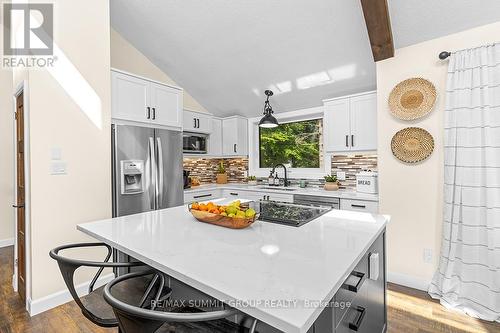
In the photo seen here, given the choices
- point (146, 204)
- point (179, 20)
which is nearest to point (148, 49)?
point (179, 20)

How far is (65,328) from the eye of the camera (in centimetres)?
202

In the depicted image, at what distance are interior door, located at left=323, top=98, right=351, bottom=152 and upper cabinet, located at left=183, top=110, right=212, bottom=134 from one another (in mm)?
2047

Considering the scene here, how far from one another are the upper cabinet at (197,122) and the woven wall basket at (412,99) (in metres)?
2.87

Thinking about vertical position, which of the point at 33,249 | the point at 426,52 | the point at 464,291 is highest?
the point at 426,52

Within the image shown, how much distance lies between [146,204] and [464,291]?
10.7 feet

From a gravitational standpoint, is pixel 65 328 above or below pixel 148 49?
below

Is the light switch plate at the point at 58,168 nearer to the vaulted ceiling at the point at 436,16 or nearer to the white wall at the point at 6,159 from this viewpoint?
the white wall at the point at 6,159

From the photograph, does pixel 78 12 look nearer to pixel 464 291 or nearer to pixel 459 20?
pixel 459 20

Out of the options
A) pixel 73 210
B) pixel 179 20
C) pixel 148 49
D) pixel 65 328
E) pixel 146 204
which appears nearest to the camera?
pixel 65 328

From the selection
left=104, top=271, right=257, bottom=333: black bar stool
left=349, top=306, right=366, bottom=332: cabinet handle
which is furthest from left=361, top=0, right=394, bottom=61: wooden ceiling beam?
left=104, top=271, right=257, bottom=333: black bar stool

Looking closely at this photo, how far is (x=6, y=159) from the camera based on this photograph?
4.18 metres

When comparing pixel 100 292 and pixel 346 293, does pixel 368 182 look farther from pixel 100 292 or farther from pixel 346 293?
pixel 100 292

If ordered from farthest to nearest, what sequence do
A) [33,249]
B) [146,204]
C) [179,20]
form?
[179,20]
[146,204]
[33,249]

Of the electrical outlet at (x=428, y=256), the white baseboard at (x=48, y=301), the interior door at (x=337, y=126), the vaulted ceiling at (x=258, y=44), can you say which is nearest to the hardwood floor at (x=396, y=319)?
the white baseboard at (x=48, y=301)
